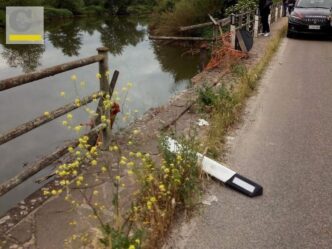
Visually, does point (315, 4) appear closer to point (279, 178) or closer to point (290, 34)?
point (290, 34)

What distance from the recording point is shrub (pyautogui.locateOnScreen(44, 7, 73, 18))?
71.2 metres

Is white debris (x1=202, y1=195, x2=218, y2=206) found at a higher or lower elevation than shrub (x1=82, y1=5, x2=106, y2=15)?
lower

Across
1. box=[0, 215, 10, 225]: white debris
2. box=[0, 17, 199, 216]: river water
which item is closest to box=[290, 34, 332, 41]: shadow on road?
box=[0, 17, 199, 216]: river water

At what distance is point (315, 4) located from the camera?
1739 centimetres

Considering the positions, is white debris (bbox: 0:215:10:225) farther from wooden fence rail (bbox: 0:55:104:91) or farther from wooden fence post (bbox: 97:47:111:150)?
wooden fence post (bbox: 97:47:111:150)

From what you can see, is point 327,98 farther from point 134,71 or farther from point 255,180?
point 134,71

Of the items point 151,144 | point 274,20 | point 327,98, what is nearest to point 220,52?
point 327,98

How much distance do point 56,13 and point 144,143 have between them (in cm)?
7489

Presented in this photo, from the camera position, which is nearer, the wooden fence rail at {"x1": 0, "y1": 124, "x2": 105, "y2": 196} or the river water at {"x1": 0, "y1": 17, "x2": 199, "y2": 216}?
the wooden fence rail at {"x1": 0, "y1": 124, "x2": 105, "y2": 196}

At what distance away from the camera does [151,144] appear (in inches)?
228

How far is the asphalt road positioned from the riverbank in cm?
93

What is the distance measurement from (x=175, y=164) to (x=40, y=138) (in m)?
7.27

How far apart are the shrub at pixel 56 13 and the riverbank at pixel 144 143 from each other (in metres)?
65.8

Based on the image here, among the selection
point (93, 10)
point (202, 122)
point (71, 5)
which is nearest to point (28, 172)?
point (202, 122)
